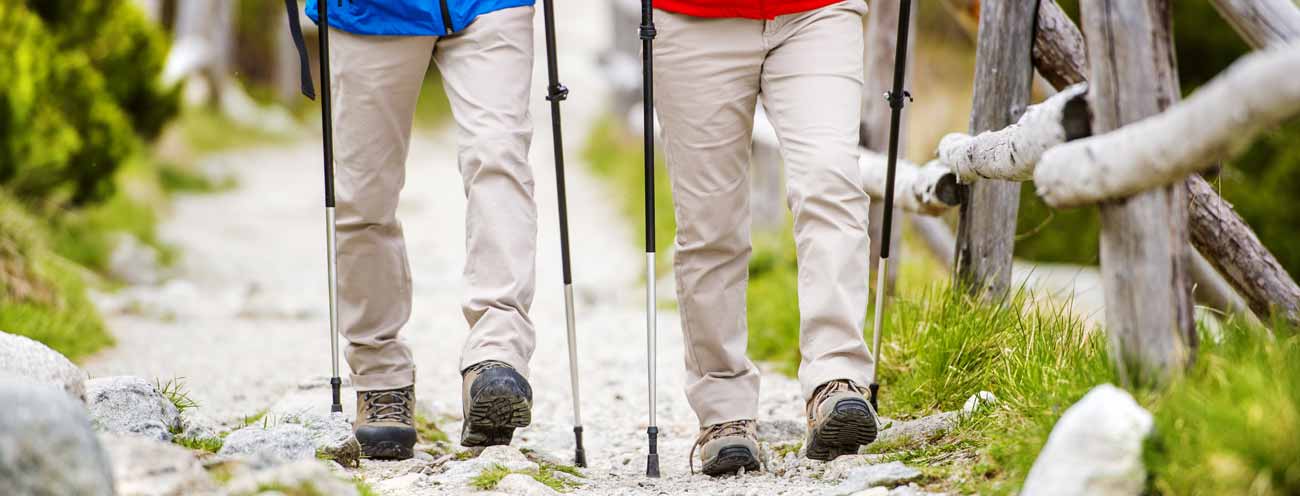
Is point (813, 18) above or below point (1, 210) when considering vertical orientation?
above

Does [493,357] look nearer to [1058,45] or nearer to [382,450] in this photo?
[382,450]

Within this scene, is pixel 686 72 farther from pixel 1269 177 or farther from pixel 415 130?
pixel 415 130

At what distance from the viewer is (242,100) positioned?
18.2 metres

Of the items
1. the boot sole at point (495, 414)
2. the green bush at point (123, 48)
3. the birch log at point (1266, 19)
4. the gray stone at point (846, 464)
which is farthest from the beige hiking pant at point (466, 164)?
the green bush at point (123, 48)

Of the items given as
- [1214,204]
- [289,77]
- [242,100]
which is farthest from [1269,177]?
[289,77]

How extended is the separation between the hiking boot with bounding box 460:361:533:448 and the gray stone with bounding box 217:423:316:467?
1.20 feet

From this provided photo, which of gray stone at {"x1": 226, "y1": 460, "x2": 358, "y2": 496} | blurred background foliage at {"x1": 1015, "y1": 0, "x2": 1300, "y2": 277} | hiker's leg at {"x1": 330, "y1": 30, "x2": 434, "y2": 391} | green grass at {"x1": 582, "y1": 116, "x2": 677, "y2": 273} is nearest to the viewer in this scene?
gray stone at {"x1": 226, "y1": 460, "x2": 358, "y2": 496}

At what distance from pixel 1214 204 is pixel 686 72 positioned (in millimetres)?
1404

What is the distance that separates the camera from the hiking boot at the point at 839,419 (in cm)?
305

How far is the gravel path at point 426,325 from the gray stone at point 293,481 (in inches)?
31.5

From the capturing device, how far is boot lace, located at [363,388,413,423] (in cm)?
353

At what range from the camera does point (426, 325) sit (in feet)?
22.9

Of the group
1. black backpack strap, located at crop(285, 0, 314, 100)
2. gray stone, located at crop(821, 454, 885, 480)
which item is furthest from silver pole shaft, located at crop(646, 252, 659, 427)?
black backpack strap, located at crop(285, 0, 314, 100)

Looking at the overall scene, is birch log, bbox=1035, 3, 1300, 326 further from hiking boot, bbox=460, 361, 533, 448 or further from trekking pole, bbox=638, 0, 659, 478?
hiking boot, bbox=460, 361, 533, 448
